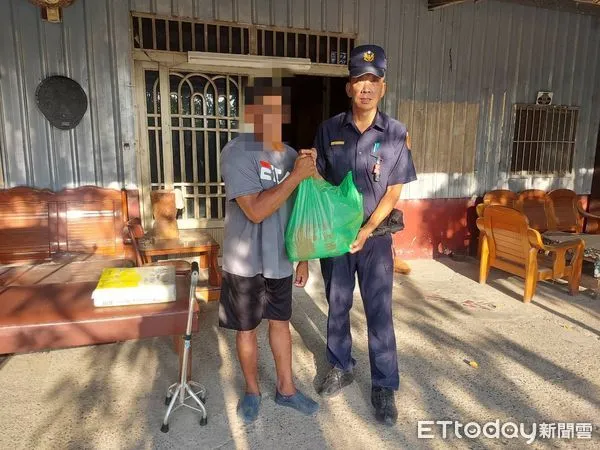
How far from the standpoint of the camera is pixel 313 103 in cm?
830

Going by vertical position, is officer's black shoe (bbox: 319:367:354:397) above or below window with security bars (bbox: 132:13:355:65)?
below

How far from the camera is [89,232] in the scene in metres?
4.23

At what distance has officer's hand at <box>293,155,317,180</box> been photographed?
217 centimetres

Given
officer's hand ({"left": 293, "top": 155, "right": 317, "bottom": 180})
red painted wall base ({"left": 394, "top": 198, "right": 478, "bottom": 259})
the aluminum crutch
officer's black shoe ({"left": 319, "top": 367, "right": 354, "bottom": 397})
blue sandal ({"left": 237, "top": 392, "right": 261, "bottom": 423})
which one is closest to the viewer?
officer's hand ({"left": 293, "top": 155, "right": 317, "bottom": 180})

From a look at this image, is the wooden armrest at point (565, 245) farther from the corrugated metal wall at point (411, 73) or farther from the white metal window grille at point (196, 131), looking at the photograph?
the white metal window grille at point (196, 131)

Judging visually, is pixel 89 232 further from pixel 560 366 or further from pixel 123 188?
pixel 560 366

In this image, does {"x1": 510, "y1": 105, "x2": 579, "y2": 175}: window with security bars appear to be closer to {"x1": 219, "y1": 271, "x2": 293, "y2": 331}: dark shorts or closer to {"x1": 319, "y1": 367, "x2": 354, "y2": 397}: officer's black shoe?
{"x1": 319, "y1": 367, "x2": 354, "y2": 397}: officer's black shoe

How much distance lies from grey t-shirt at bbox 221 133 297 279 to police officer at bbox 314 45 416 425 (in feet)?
1.32

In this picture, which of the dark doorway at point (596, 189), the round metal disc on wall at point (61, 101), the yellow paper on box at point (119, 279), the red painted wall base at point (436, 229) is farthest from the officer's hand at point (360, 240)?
the dark doorway at point (596, 189)

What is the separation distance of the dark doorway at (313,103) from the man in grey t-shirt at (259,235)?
14.7ft

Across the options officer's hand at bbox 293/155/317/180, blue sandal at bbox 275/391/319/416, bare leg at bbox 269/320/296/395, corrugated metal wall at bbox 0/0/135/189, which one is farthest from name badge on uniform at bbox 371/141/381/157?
corrugated metal wall at bbox 0/0/135/189

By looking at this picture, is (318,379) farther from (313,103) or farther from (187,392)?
(313,103)

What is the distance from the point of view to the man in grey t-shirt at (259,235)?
7.18 feet

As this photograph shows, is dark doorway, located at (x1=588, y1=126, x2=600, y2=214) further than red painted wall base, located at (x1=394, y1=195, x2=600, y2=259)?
Yes
